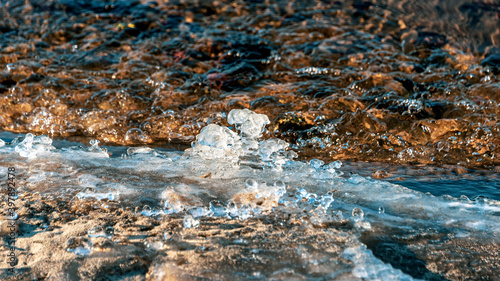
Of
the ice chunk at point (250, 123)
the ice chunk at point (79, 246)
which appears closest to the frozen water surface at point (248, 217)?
the ice chunk at point (79, 246)

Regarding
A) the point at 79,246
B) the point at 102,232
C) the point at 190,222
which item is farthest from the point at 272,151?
the point at 79,246

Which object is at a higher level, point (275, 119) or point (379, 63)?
point (379, 63)

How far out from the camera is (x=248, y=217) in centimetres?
204

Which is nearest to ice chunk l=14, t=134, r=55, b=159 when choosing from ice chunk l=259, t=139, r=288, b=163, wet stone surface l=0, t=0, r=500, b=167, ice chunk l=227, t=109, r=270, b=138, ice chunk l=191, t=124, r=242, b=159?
wet stone surface l=0, t=0, r=500, b=167

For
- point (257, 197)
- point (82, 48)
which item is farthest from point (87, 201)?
point (82, 48)

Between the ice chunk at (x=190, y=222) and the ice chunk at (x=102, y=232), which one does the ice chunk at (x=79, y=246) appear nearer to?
the ice chunk at (x=102, y=232)

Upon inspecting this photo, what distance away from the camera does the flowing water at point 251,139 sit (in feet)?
5.88

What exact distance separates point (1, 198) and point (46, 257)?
65cm

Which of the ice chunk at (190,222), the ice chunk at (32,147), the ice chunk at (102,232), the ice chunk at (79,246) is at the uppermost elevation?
the ice chunk at (190,222)

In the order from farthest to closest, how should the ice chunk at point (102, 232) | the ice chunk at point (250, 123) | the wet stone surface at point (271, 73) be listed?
the wet stone surface at point (271, 73) → the ice chunk at point (250, 123) → the ice chunk at point (102, 232)

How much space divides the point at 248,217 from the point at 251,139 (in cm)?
104

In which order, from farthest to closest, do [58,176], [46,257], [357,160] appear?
[357,160] < [58,176] < [46,257]

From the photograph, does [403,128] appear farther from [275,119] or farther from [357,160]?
[275,119]

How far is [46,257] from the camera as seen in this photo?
1.78 m
